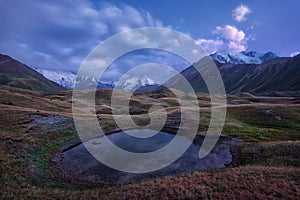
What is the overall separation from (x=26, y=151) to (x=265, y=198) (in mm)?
33169

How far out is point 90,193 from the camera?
2188cm

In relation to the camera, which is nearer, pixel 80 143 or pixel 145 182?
pixel 145 182

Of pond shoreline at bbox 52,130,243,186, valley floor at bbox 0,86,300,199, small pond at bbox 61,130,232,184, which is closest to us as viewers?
valley floor at bbox 0,86,300,199

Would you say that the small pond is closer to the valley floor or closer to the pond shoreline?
the pond shoreline

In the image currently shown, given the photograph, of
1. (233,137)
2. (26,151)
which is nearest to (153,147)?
(233,137)

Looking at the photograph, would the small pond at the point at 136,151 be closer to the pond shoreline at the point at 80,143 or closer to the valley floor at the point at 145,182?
the pond shoreline at the point at 80,143

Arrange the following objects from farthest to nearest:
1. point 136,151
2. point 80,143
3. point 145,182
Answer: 1. point 80,143
2. point 136,151
3. point 145,182

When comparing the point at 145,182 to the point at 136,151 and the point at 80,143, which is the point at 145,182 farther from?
the point at 80,143

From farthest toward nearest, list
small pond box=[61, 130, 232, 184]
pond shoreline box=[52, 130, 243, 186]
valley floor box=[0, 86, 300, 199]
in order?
small pond box=[61, 130, 232, 184] < pond shoreline box=[52, 130, 243, 186] < valley floor box=[0, 86, 300, 199]

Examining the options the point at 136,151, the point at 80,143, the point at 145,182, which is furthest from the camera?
the point at 80,143

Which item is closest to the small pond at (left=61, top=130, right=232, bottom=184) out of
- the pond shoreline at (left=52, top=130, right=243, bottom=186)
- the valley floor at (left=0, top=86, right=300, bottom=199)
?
the pond shoreline at (left=52, top=130, right=243, bottom=186)

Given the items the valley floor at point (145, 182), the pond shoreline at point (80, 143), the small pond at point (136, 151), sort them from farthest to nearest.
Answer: the small pond at point (136, 151) → the pond shoreline at point (80, 143) → the valley floor at point (145, 182)

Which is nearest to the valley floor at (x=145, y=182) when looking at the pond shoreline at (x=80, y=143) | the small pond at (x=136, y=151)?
the pond shoreline at (x=80, y=143)

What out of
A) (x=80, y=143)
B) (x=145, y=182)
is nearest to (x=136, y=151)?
(x=80, y=143)
